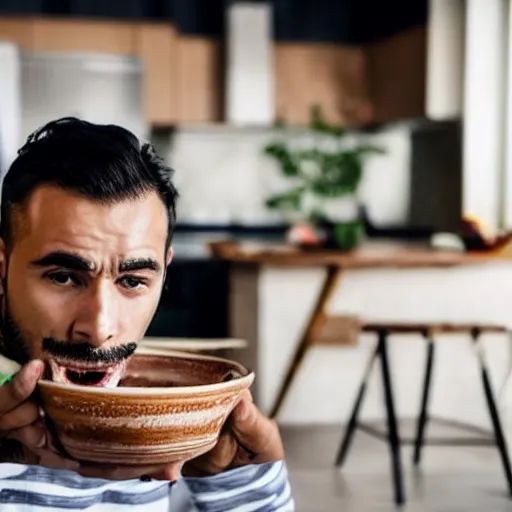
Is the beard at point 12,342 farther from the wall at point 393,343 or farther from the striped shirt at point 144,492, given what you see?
the wall at point 393,343

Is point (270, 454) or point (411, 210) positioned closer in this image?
point (270, 454)

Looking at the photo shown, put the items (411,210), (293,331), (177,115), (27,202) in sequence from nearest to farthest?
(27,202)
(293,331)
(177,115)
(411,210)

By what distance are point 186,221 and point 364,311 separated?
1634mm

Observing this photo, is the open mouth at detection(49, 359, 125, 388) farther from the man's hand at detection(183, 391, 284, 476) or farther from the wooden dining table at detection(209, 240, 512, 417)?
the wooden dining table at detection(209, 240, 512, 417)

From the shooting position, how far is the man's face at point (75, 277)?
0.44 m

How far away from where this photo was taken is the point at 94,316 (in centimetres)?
44

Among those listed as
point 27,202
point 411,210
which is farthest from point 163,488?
point 411,210

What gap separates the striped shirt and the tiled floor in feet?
6.00

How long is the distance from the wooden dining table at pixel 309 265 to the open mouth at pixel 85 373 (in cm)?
244

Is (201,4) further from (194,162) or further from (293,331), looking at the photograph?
(293,331)

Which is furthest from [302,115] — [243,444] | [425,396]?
[243,444]

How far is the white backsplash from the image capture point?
15.5 feet

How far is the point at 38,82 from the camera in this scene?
395 cm

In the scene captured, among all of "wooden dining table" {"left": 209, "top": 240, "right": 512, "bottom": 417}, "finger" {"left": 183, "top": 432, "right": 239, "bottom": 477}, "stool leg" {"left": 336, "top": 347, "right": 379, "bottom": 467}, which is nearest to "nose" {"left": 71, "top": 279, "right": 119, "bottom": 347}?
"finger" {"left": 183, "top": 432, "right": 239, "bottom": 477}
